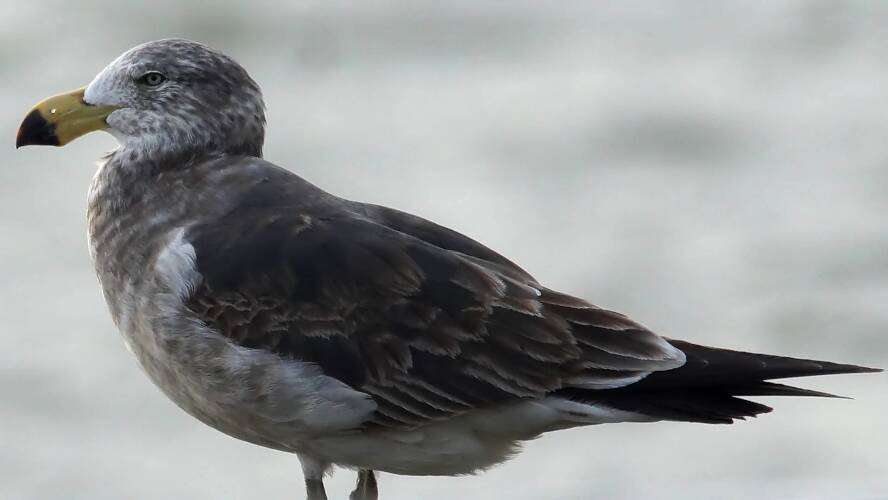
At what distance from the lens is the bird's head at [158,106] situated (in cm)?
736

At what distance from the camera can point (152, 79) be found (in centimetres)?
738

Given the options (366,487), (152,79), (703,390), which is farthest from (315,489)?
(152,79)

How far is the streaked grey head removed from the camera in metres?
7.36

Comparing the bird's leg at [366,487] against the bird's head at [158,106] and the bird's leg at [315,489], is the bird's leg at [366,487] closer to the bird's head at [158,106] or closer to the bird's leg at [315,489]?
the bird's leg at [315,489]

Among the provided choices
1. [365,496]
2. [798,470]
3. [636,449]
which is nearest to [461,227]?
[636,449]

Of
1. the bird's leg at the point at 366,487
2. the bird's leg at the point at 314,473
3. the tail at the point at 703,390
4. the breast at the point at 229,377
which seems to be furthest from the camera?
the bird's leg at the point at 366,487

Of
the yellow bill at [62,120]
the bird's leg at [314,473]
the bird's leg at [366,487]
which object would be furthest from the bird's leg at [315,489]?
the yellow bill at [62,120]

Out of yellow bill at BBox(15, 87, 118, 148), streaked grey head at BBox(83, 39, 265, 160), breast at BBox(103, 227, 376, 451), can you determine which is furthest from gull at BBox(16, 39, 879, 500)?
yellow bill at BBox(15, 87, 118, 148)

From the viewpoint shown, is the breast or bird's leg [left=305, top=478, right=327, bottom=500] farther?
bird's leg [left=305, top=478, right=327, bottom=500]

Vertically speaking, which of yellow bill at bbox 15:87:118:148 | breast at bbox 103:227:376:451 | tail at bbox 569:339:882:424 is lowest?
breast at bbox 103:227:376:451

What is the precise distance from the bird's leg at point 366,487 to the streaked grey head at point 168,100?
1350mm

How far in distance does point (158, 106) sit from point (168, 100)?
5cm

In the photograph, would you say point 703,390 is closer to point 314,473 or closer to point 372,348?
point 372,348

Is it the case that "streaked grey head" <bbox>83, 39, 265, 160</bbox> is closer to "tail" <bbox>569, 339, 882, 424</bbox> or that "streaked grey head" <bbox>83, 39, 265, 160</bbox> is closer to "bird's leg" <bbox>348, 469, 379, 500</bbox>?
"bird's leg" <bbox>348, 469, 379, 500</bbox>
